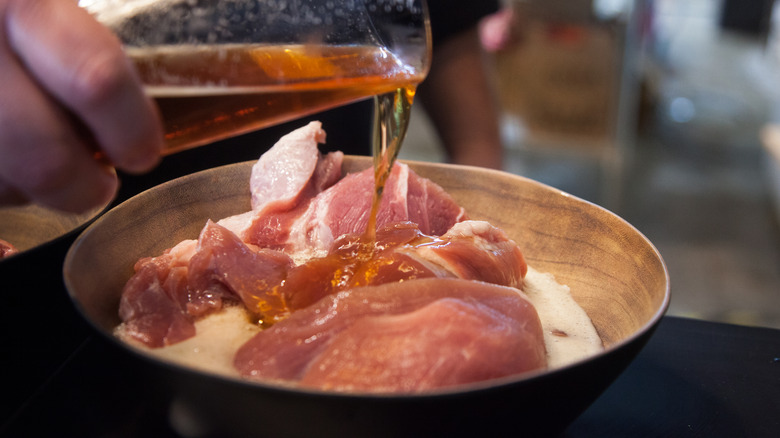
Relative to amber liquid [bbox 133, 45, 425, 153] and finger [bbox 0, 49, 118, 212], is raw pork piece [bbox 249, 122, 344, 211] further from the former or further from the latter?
finger [bbox 0, 49, 118, 212]

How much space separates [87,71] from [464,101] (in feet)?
5.65

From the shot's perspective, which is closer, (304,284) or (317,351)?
(317,351)

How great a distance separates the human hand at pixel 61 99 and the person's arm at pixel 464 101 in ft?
5.34

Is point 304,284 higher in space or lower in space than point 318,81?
lower

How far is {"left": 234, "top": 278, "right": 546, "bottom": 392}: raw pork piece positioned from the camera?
75cm

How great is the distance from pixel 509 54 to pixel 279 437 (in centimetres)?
318

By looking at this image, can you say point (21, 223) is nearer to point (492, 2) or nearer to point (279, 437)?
point (279, 437)

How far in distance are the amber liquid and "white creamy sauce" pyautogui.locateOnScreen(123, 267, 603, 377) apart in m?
0.28

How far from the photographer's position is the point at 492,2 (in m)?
2.16

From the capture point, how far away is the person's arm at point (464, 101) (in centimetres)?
219

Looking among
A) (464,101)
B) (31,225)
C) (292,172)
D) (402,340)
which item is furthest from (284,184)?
(464,101)

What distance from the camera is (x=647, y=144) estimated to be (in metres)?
4.99

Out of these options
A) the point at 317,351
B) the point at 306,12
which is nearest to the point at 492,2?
A: the point at 306,12

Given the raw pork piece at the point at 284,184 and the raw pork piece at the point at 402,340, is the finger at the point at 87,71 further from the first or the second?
the raw pork piece at the point at 284,184
